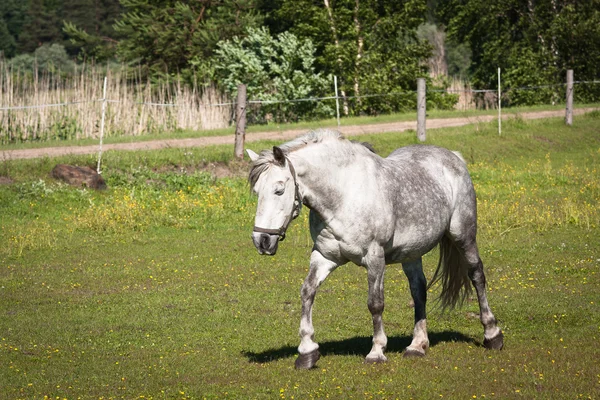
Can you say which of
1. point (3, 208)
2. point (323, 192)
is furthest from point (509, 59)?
point (323, 192)

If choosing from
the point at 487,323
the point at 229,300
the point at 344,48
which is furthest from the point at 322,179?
the point at 344,48

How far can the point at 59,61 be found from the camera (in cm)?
6694

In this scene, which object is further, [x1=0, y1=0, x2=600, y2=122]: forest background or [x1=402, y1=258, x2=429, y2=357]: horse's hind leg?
[x1=0, y1=0, x2=600, y2=122]: forest background

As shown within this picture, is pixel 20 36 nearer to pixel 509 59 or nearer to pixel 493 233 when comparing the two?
pixel 509 59

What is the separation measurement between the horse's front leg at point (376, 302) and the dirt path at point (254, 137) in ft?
53.1

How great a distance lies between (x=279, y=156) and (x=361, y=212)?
3.49 feet

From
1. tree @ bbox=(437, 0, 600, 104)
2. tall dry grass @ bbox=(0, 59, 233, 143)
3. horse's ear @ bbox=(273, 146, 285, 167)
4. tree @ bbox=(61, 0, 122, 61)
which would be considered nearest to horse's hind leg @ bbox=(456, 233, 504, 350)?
horse's ear @ bbox=(273, 146, 285, 167)

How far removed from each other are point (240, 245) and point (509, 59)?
93.4 feet

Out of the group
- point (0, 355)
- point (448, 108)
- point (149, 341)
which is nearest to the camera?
point (0, 355)

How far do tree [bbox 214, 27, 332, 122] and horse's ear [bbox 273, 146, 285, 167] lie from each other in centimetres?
2761

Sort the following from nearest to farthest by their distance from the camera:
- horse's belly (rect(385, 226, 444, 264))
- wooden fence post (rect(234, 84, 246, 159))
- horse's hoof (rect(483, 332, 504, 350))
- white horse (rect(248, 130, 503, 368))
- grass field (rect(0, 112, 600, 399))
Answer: white horse (rect(248, 130, 503, 368)) → grass field (rect(0, 112, 600, 399)) → horse's belly (rect(385, 226, 444, 264)) → horse's hoof (rect(483, 332, 504, 350)) → wooden fence post (rect(234, 84, 246, 159))

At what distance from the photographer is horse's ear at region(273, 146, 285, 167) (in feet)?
26.2

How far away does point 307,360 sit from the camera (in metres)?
8.65

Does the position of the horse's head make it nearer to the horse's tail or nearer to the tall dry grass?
the horse's tail
